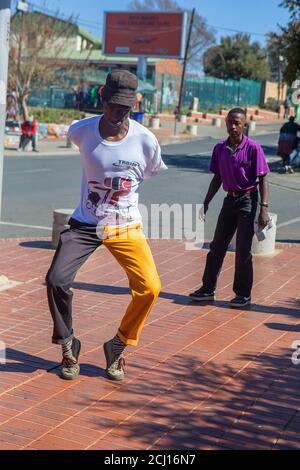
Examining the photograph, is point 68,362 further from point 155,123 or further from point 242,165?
point 155,123

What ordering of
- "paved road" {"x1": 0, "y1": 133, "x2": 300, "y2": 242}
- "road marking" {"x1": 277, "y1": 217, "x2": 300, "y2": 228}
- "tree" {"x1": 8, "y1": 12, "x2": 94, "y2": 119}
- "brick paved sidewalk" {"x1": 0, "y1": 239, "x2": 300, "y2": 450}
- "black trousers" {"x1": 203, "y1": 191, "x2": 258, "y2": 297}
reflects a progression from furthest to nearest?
"tree" {"x1": 8, "y1": 12, "x2": 94, "y2": 119} < "road marking" {"x1": 277, "y1": 217, "x2": 300, "y2": 228} < "paved road" {"x1": 0, "y1": 133, "x2": 300, "y2": 242} < "black trousers" {"x1": 203, "y1": 191, "x2": 258, "y2": 297} < "brick paved sidewalk" {"x1": 0, "y1": 239, "x2": 300, "y2": 450}

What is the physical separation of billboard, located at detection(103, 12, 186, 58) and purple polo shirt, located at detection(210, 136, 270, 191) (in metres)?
51.7

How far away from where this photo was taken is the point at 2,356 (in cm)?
564

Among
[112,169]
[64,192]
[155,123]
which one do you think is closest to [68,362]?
[112,169]

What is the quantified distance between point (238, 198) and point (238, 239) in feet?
1.30

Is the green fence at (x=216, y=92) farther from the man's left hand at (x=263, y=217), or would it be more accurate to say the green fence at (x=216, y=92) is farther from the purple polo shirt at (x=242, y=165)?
the man's left hand at (x=263, y=217)

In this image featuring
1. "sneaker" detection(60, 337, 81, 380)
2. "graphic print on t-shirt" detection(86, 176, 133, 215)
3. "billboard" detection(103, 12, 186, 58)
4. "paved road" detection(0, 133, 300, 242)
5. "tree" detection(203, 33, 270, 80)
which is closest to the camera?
"graphic print on t-shirt" detection(86, 176, 133, 215)

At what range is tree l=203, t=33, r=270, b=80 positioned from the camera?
7506cm

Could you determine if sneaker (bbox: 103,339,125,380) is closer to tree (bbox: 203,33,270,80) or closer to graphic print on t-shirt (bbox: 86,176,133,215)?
graphic print on t-shirt (bbox: 86,176,133,215)

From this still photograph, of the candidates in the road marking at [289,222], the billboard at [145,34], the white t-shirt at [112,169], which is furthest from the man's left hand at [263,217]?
the billboard at [145,34]

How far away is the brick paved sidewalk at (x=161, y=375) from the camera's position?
4.39 m

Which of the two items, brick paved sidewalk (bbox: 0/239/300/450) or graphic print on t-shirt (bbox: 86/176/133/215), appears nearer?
brick paved sidewalk (bbox: 0/239/300/450)

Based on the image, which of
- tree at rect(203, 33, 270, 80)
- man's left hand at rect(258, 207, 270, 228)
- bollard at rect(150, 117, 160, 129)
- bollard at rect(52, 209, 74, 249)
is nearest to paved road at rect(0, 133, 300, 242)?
bollard at rect(52, 209, 74, 249)
